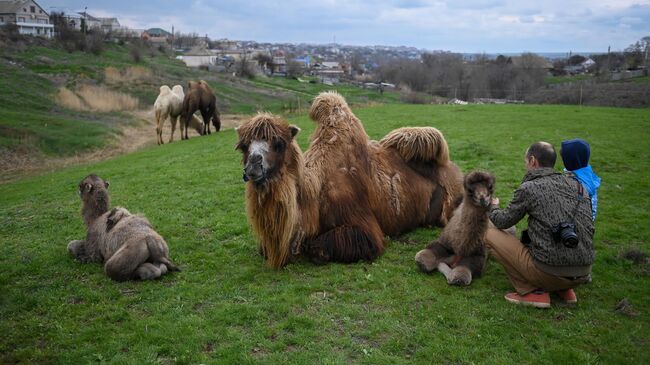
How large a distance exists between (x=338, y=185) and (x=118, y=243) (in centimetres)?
296

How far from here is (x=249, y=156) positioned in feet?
19.4

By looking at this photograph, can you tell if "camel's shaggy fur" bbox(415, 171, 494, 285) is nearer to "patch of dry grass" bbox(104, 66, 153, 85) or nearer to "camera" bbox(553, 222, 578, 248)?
"camera" bbox(553, 222, 578, 248)

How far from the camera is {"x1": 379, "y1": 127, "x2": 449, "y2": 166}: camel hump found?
7.97 m

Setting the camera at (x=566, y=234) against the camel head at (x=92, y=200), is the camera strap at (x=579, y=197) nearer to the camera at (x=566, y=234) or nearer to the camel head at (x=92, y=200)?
the camera at (x=566, y=234)

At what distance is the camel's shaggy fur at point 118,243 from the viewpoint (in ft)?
20.7

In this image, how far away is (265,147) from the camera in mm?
6043

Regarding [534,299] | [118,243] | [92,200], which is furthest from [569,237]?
[92,200]

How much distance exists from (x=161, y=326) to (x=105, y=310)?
2.80 ft

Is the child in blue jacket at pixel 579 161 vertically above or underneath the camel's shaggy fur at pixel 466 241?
above

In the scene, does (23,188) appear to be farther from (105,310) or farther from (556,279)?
(556,279)

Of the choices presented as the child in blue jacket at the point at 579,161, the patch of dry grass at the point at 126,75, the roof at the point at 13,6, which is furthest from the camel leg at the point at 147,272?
the roof at the point at 13,6

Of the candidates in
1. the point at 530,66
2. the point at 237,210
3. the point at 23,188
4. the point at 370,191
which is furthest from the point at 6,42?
the point at 530,66

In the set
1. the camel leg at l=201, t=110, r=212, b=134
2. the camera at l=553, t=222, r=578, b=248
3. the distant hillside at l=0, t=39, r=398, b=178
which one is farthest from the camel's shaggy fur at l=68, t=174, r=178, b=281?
the camel leg at l=201, t=110, r=212, b=134

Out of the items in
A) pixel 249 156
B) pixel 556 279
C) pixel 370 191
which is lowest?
pixel 556 279
